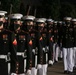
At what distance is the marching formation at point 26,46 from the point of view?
8586 mm

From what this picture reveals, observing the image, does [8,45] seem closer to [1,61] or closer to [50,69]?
[1,61]

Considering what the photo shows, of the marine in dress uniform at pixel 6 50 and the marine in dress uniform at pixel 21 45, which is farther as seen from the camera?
the marine in dress uniform at pixel 21 45

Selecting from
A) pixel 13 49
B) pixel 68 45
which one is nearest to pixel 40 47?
pixel 13 49

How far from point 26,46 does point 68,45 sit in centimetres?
573

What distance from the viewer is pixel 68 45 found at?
601 inches

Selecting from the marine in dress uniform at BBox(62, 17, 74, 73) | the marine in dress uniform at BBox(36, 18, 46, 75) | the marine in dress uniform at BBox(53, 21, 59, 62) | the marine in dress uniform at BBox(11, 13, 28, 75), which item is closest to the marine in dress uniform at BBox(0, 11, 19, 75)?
the marine in dress uniform at BBox(11, 13, 28, 75)

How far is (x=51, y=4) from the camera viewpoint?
26.6 metres

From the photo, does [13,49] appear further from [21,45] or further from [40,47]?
[40,47]

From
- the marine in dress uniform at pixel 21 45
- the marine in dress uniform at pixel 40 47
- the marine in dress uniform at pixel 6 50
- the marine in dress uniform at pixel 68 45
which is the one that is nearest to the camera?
the marine in dress uniform at pixel 6 50

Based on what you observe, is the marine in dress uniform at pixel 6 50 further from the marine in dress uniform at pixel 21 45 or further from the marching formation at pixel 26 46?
the marine in dress uniform at pixel 21 45

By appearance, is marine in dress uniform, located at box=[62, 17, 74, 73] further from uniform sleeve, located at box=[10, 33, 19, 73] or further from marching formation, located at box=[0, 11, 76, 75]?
uniform sleeve, located at box=[10, 33, 19, 73]

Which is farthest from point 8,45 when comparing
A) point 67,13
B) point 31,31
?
point 67,13

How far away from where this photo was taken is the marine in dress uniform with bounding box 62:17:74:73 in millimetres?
15203

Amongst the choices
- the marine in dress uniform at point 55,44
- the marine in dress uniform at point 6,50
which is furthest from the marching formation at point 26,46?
the marine in dress uniform at point 55,44
